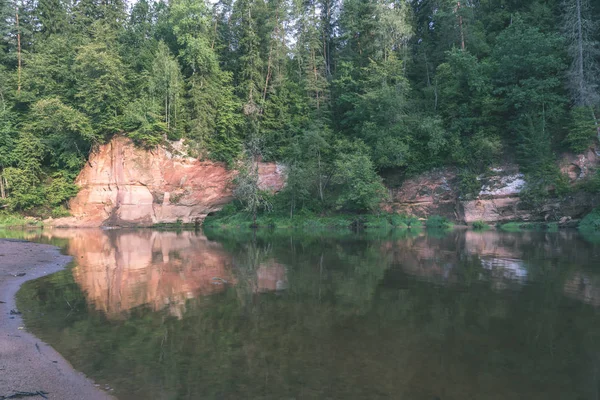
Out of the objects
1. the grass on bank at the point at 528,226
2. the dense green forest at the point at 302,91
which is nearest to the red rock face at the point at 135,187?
the dense green forest at the point at 302,91

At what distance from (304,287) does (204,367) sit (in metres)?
5.79

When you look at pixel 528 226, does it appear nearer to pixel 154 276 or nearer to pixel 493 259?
pixel 493 259

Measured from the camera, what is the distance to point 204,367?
5891 millimetres

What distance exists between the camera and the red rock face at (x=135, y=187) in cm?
3888

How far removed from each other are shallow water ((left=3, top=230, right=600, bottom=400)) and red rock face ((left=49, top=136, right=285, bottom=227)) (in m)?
25.5

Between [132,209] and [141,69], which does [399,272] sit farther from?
[141,69]

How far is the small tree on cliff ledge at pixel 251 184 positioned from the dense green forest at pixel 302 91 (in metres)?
0.26

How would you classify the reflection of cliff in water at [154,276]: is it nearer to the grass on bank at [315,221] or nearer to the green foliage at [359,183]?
the grass on bank at [315,221]

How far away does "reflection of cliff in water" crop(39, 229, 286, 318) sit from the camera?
32.3 ft

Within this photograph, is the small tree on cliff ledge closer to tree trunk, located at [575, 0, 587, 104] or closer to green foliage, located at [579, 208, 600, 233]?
green foliage, located at [579, 208, 600, 233]

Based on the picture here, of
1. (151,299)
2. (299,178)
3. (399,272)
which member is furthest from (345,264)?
(299,178)

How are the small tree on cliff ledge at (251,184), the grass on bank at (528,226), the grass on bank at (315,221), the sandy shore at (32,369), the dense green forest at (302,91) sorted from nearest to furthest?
the sandy shore at (32,369) < the grass on bank at (528,226) < the dense green forest at (302,91) < the grass on bank at (315,221) < the small tree on cliff ledge at (251,184)

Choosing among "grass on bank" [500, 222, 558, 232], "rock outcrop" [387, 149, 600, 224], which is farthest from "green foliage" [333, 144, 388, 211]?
"grass on bank" [500, 222, 558, 232]

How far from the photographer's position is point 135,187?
3894 centimetres
